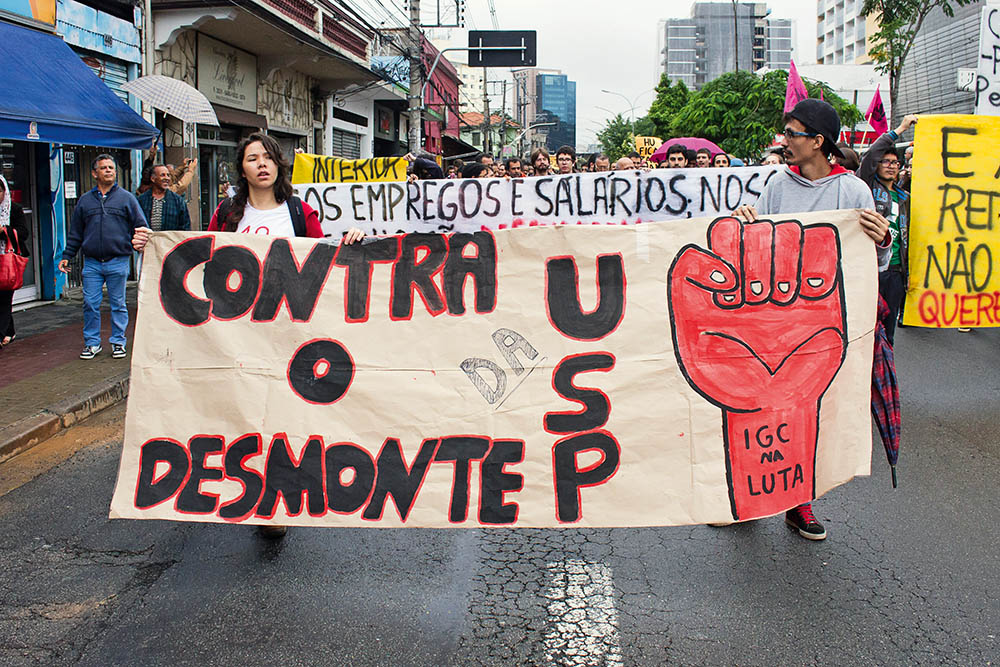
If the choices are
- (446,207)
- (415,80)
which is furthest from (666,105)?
(446,207)

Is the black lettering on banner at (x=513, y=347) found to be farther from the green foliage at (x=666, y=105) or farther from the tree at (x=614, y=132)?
the tree at (x=614, y=132)

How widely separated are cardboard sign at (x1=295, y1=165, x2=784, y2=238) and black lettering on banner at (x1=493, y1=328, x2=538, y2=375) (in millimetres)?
3724

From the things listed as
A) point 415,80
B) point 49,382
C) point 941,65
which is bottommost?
point 49,382

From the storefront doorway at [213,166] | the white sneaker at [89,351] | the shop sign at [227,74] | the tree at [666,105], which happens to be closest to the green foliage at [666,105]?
the tree at [666,105]

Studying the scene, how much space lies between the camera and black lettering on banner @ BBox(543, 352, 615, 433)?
3480 mm

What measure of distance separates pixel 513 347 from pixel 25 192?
32.5 feet

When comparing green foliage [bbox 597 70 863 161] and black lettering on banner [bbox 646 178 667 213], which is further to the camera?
green foliage [bbox 597 70 863 161]

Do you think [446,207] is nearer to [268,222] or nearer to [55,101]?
[268,222]

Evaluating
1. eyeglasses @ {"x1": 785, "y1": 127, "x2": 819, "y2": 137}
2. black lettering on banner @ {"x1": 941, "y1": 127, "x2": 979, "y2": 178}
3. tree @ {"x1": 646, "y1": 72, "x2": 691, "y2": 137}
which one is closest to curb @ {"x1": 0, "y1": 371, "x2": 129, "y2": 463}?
eyeglasses @ {"x1": 785, "y1": 127, "x2": 819, "y2": 137}

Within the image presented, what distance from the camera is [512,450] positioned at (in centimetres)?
346

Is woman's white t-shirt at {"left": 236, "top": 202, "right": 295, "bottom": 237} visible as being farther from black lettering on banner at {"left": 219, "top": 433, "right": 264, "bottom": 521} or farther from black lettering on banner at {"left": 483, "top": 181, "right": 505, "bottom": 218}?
black lettering on banner at {"left": 483, "top": 181, "right": 505, "bottom": 218}

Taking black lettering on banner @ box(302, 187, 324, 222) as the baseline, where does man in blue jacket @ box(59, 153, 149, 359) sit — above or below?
below

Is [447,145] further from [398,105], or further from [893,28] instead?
[893,28]

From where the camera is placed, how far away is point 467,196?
746 cm
